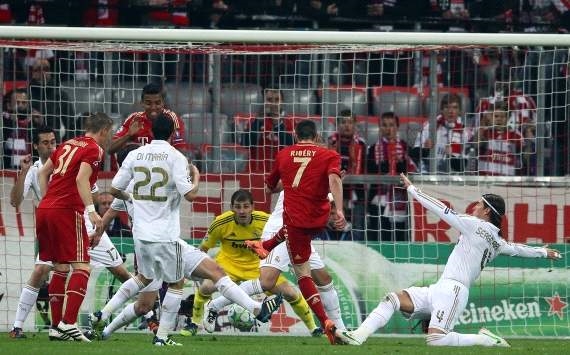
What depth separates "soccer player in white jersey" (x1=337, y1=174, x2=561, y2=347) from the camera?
12.5m

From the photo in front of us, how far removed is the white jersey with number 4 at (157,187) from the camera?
12.1 meters

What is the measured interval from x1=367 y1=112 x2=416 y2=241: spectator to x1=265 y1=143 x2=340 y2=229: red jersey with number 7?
129 inches

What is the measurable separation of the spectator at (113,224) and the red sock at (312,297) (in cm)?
355

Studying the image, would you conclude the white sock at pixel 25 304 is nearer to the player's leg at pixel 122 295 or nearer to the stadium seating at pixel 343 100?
the player's leg at pixel 122 295

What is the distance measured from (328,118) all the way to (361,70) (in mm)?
1433

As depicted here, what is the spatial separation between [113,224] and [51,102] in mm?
1663

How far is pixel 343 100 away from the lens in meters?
17.1

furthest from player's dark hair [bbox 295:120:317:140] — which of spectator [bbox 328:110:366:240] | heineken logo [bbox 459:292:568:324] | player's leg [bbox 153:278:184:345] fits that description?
heineken logo [bbox 459:292:568:324]

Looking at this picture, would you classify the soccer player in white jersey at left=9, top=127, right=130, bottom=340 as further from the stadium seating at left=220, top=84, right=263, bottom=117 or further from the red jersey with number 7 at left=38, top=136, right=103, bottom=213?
the stadium seating at left=220, top=84, right=263, bottom=117

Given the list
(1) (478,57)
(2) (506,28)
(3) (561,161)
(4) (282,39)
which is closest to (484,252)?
(4) (282,39)

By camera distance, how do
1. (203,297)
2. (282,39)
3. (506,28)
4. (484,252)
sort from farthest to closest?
1. (506,28)
2. (203,297)
3. (282,39)
4. (484,252)

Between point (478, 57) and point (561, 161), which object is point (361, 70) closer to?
point (478, 57)

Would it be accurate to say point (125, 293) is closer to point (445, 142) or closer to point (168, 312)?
point (168, 312)

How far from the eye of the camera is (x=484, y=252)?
12750mm
